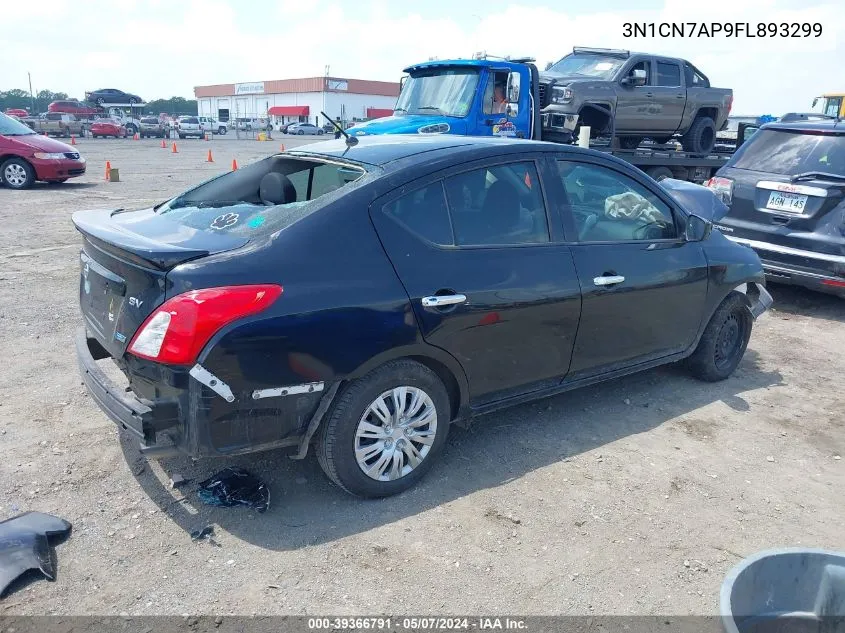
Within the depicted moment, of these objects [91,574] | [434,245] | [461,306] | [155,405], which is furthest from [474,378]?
[91,574]

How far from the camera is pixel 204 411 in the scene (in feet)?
9.66

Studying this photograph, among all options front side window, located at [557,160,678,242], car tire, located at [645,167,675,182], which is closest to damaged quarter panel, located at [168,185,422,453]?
front side window, located at [557,160,678,242]

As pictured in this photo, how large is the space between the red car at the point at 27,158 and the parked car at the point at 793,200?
43.3 feet

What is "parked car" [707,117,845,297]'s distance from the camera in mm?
6688

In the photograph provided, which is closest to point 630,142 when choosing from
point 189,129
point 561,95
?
point 561,95

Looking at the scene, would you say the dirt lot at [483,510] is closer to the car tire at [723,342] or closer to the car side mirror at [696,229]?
the car tire at [723,342]

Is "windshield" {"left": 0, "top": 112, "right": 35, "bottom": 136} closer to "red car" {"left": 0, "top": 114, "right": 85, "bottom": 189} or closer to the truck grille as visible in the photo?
"red car" {"left": 0, "top": 114, "right": 85, "bottom": 189}

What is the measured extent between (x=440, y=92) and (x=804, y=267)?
5931 mm

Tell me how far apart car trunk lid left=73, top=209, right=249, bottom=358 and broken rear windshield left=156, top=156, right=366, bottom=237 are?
0.12 metres

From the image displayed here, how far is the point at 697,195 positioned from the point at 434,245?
5.42m

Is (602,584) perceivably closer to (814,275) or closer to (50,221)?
(814,275)

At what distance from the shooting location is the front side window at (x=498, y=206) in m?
3.66

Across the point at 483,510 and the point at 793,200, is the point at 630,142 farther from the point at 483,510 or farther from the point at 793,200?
the point at 483,510

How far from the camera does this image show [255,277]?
300 centimetres
